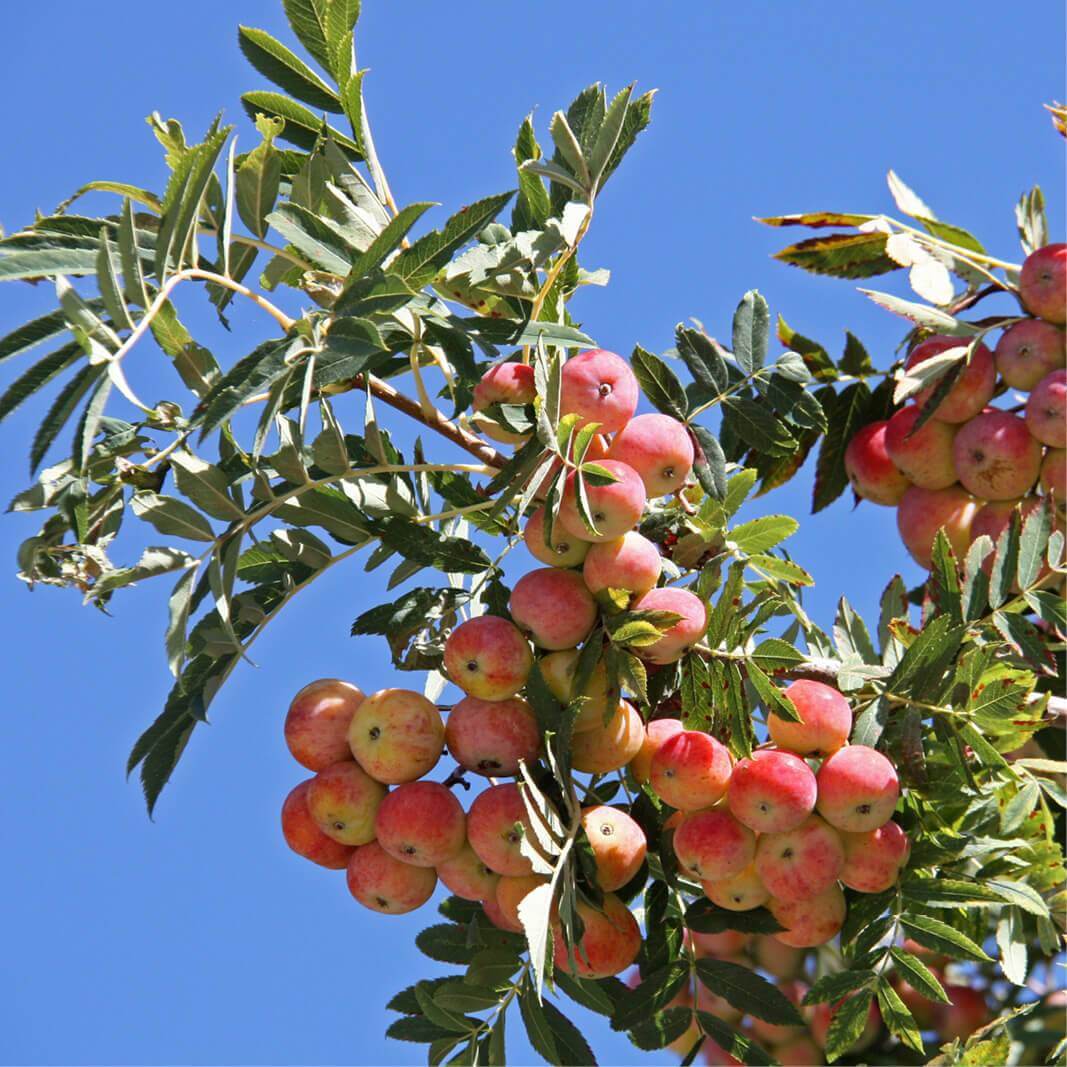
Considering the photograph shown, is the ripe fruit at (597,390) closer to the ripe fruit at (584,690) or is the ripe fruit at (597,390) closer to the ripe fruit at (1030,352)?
the ripe fruit at (584,690)

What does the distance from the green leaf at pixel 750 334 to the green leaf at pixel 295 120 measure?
675mm

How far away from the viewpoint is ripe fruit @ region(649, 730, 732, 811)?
6.80ft

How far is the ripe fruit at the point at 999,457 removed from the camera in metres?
2.56

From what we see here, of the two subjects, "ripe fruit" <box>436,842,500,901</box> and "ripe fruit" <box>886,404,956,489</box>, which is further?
"ripe fruit" <box>886,404,956,489</box>

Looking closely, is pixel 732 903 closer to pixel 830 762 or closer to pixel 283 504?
pixel 830 762

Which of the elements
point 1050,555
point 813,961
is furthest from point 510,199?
point 813,961

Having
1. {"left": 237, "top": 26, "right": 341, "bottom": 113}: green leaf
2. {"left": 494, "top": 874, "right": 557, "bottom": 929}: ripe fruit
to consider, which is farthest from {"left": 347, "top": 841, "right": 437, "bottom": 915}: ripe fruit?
{"left": 237, "top": 26, "right": 341, "bottom": 113}: green leaf

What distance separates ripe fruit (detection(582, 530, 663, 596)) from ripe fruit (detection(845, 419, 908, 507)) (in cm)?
90

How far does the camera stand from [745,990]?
7.30 feet

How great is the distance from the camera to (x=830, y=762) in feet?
6.97

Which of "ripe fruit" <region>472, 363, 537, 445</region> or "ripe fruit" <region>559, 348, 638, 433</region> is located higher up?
"ripe fruit" <region>472, 363, 537, 445</region>

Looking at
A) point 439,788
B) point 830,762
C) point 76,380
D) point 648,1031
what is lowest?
point 648,1031

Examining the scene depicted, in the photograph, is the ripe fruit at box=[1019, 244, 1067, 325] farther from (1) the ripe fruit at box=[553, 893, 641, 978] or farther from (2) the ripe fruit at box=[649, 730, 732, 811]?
(1) the ripe fruit at box=[553, 893, 641, 978]

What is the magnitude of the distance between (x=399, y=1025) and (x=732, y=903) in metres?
0.56
